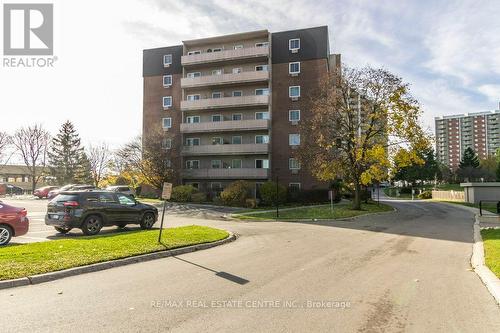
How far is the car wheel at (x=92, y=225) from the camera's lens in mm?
14073

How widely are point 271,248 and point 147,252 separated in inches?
154

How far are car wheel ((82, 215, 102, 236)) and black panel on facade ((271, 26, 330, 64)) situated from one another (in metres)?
32.2

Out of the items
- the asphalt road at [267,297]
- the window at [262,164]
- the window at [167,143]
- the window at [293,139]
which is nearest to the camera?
the asphalt road at [267,297]

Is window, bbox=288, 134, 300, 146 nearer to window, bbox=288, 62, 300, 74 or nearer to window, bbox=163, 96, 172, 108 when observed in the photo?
window, bbox=288, 62, 300, 74

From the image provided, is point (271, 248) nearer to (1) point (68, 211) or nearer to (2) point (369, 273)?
(2) point (369, 273)

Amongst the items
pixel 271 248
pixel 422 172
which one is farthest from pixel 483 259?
pixel 422 172

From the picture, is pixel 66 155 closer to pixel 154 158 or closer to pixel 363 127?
pixel 154 158

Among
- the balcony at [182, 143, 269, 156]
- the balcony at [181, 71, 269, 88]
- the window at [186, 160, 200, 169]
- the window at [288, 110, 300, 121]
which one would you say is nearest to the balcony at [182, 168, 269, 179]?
the balcony at [182, 143, 269, 156]

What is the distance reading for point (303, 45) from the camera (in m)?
41.2

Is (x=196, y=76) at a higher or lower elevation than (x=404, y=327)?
higher

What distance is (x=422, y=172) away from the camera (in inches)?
3324

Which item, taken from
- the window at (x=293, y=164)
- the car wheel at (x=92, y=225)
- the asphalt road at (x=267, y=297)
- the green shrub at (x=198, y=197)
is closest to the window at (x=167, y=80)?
the green shrub at (x=198, y=197)

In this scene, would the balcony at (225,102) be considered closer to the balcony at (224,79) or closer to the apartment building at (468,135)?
the balcony at (224,79)

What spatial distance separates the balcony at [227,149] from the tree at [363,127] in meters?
9.80
